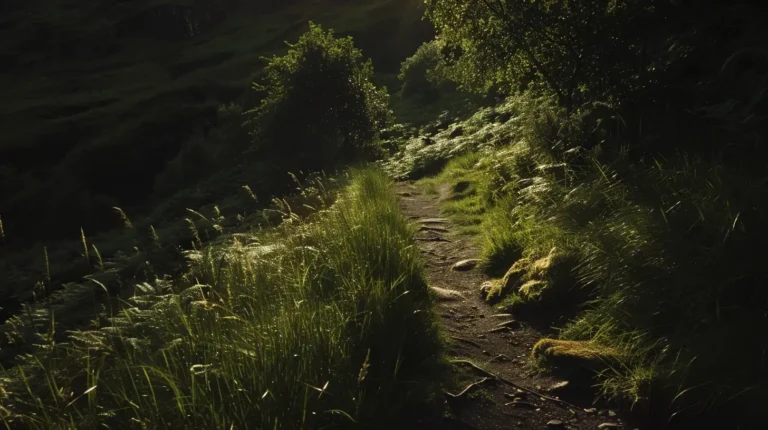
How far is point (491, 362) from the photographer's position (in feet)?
16.9

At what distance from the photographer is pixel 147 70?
7550cm

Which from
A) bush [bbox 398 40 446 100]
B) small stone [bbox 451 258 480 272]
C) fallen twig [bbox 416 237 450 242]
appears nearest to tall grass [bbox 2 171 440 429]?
small stone [bbox 451 258 480 272]

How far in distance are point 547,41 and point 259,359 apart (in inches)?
285

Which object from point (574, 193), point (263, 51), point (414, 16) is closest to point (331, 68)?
point (574, 193)

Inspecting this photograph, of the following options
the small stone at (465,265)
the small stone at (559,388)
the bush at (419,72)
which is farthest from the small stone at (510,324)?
the bush at (419,72)

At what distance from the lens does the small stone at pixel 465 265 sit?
7.79 meters

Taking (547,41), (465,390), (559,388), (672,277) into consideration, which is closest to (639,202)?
(672,277)

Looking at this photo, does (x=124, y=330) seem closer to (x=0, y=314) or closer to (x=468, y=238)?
(x=468, y=238)

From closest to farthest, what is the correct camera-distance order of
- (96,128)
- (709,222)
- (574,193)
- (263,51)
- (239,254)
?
(709,222) < (239,254) < (574,193) < (96,128) < (263,51)

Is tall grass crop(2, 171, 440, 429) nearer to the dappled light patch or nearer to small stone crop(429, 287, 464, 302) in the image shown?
small stone crop(429, 287, 464, 302)

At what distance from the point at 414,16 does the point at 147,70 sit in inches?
1440

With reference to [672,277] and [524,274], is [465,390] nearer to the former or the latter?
[672,277]

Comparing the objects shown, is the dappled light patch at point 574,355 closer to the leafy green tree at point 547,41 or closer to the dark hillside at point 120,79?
the leafy green tree at point 547,41

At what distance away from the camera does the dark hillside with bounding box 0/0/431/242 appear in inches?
1713
